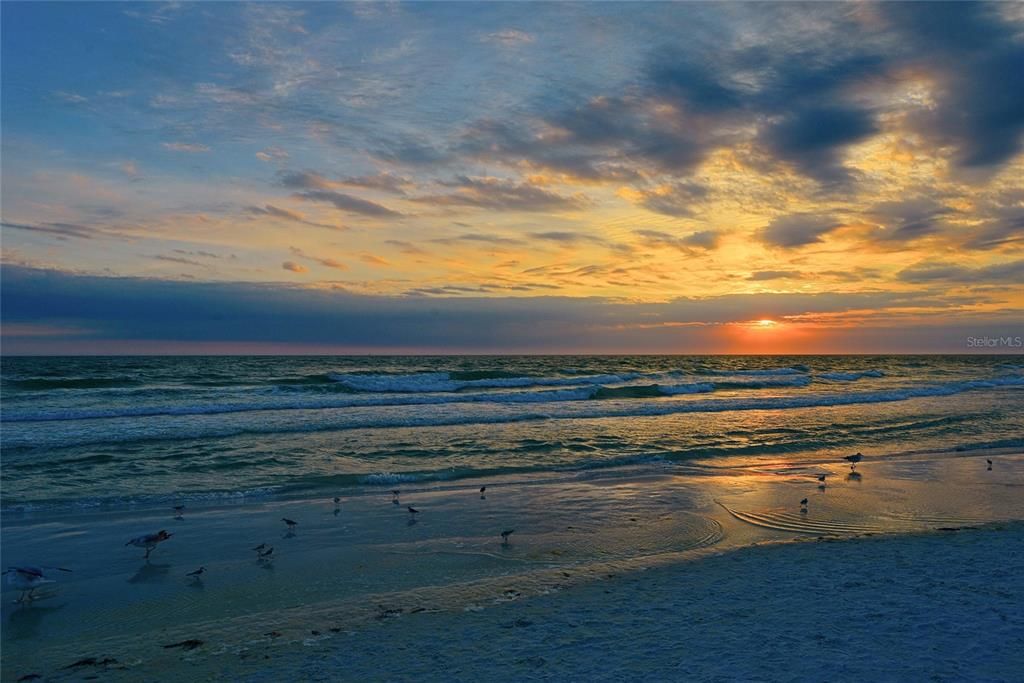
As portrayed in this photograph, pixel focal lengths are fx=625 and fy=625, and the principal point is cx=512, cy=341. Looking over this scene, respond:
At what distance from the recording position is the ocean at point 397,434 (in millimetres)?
13695

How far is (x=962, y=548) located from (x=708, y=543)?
3148 millimetres

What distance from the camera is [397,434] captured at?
20.5 metres

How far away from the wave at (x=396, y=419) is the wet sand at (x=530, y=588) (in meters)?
9.61

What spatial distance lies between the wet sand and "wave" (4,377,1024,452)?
961 centimetres

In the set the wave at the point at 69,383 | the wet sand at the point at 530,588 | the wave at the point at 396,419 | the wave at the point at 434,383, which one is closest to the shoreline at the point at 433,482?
the wet sand at the point at 530,588

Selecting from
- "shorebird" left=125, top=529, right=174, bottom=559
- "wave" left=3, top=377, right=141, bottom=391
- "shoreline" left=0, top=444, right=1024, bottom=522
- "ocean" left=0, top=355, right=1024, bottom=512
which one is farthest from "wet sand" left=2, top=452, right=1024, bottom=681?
"wave" left=3, top=377, right=141, bottom=391

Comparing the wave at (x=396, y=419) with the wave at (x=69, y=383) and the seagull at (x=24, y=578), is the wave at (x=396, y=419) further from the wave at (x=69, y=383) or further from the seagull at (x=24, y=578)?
the wave at (x=69, y=383)

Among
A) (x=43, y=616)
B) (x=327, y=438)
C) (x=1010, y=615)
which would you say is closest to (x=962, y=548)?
(x=1010, y=615)

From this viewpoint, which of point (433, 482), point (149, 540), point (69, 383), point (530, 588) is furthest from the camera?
point (69, 383)

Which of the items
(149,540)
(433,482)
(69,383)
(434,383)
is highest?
(434,383)

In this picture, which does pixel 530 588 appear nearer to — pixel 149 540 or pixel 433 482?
pixel 149 540

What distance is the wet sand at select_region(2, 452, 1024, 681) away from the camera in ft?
17.3

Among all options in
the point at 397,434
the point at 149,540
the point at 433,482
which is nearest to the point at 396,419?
the point at 397,434

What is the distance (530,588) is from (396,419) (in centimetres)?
1755
